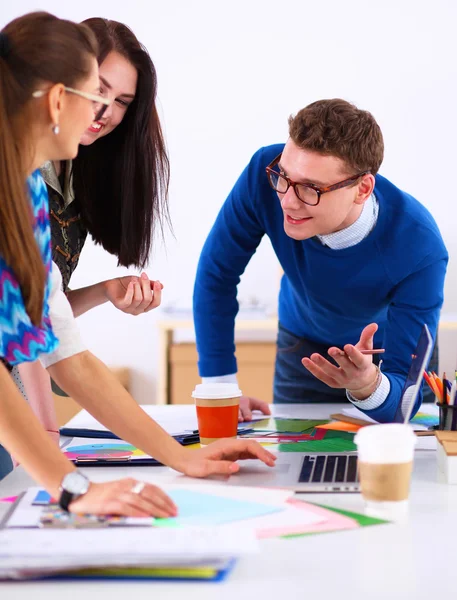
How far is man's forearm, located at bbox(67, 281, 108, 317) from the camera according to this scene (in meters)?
1.73

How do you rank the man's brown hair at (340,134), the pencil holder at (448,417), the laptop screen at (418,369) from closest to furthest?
the laptop screen at (418,369) < the pencil holder at (448,417) < the man's brown hair at (340,134)

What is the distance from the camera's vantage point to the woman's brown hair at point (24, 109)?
1052mm

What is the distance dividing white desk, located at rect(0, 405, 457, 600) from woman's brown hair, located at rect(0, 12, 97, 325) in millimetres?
424

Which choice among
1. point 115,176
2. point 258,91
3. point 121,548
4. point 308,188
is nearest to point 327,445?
point 308,188

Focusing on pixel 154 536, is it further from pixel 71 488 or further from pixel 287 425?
pixel 287 425

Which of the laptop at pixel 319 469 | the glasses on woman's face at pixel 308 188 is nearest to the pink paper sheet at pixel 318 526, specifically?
the laptop at pixel 319 469

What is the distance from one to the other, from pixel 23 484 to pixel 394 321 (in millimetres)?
928

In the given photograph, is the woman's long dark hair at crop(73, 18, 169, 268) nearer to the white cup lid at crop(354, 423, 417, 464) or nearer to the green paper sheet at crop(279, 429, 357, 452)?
the green paper sheet at crop(279, 429, 357, 452)

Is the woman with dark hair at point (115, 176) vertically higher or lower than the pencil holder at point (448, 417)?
higher

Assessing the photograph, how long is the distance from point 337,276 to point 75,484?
1100 mm

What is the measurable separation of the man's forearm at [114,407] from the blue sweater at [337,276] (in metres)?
0.53

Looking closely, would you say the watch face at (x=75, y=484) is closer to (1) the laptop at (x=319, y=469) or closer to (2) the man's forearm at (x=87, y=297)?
(1) the laptop at (x=319, y=469)

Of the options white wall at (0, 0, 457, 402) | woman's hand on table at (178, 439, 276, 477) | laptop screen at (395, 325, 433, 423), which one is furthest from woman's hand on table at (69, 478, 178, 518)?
white wall at (0, 0, 457, 402)

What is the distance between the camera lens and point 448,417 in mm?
1389
